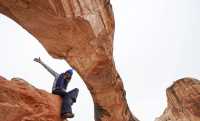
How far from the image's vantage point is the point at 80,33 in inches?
385

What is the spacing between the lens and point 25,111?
7.48 m

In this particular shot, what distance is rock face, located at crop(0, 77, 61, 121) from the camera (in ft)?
23.4

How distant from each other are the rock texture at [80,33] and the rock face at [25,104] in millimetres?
2315

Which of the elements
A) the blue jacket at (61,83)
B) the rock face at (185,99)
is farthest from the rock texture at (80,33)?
the rock face at (185,99)

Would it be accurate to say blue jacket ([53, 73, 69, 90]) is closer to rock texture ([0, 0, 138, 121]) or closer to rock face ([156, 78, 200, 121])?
rock texture ([0, 0, 138, 121])

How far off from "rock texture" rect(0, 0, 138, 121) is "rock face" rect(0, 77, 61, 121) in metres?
2.31

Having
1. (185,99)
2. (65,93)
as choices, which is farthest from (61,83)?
(185,99)

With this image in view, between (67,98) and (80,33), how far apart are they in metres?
2.32

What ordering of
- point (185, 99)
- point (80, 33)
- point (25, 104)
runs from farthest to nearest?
point (185, 99) → point (80, 33) → point (25, 104)

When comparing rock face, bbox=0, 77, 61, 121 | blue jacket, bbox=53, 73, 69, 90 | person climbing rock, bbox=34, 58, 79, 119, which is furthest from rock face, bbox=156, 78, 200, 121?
rock face, bbox=0, 77, 61, 121

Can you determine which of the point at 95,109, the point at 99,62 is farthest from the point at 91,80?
the point at 95,109

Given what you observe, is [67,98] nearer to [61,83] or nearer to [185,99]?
[61,83]

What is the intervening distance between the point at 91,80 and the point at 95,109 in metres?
2.19

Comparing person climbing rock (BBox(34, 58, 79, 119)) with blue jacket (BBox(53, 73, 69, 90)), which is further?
blue jacket (BBox(53, 73, 69, 90))
